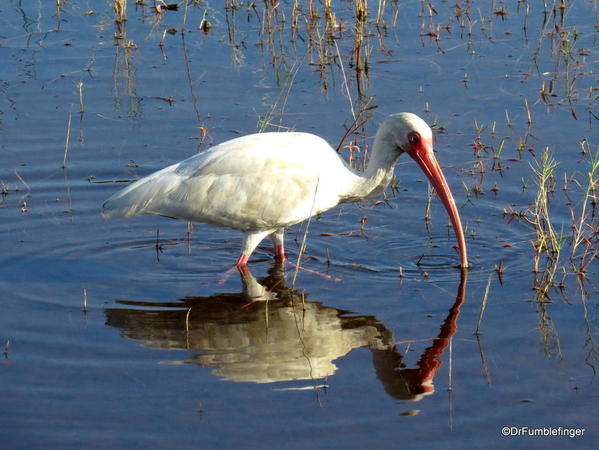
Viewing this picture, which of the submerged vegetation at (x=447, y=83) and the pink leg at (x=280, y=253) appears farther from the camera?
the submerged vegetation at (x=447, y=83)

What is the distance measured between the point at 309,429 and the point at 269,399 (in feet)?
1.21

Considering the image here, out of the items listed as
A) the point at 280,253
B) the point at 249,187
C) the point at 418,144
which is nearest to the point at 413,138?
the point at 418,144

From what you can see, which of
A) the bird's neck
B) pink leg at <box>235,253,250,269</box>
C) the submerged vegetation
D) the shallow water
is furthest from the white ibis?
the submerged vegetation

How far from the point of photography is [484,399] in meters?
5.93

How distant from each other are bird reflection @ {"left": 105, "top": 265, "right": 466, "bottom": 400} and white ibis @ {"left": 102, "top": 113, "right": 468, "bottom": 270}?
0.53 metres

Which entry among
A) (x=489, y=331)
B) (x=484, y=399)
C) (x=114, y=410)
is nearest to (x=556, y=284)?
(x=489, y=331)

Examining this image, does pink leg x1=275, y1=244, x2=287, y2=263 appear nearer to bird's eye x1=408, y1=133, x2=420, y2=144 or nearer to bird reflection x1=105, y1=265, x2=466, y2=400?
bird reflection x1=105, y1=265, x2=466, y2=400

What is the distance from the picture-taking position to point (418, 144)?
7.57 meters

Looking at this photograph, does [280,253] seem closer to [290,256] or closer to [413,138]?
[290,256]

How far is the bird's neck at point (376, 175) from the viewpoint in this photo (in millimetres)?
7668

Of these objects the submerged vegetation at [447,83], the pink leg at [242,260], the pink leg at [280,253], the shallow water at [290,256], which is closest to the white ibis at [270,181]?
the pink leg at [242,260]

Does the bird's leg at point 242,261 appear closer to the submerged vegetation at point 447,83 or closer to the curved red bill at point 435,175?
the submerged vegetation at point 447,83

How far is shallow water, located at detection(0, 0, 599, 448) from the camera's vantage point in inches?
230

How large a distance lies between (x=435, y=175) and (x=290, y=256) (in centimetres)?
122
